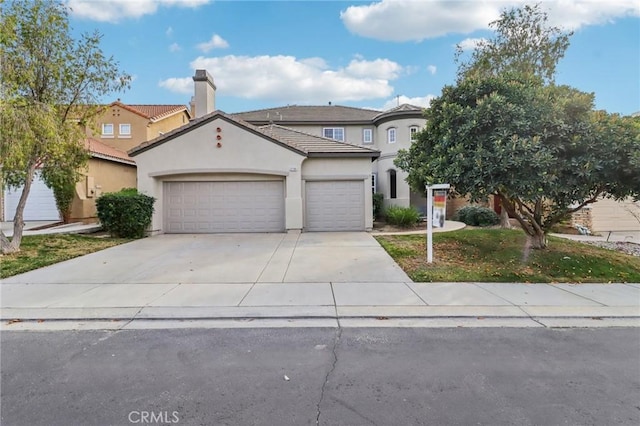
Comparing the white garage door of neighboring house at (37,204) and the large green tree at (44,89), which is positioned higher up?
the large green tree at (44,89)

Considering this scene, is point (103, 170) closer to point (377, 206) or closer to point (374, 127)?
point (377, 206)

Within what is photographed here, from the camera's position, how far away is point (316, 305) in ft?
18.0

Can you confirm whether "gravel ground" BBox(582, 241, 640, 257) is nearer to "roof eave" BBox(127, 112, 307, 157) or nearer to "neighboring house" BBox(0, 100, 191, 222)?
"roof eave" BBox(127, 112, 307, 157)

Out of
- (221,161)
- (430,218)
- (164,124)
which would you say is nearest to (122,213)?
(221,161)

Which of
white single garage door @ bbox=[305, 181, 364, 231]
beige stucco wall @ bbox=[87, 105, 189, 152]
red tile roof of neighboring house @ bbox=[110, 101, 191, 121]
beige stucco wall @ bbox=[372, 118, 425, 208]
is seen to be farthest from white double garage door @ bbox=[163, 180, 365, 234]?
red tile roof of neighboring house @ bbox=[110, 101, 191, 121]

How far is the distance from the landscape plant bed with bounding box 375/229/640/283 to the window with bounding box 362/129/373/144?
14.2 meters

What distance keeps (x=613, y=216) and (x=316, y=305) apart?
19718 mm

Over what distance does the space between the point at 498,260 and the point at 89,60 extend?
13.0 metres

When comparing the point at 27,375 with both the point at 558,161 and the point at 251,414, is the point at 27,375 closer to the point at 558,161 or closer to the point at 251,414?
the point at 251,414

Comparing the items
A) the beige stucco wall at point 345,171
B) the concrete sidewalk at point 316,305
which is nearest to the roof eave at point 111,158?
the beige stucco wall at point 345,171

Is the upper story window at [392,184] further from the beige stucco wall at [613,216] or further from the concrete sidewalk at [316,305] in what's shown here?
the concrete sidewalk at [316,305]

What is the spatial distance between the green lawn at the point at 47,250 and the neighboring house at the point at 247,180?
96.1 inches

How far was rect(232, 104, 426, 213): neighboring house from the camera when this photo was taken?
21641mm

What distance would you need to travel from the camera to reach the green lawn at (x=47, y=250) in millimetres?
8141
